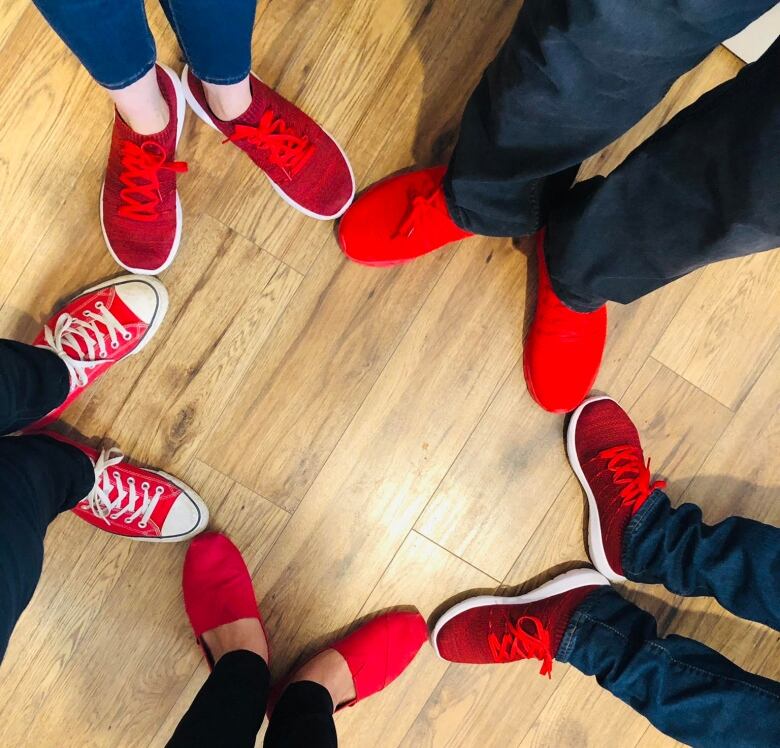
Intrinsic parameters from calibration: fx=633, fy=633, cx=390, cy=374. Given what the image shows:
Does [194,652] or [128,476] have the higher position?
[128,476]

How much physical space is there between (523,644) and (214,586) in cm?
49

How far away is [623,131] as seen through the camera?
682 mm

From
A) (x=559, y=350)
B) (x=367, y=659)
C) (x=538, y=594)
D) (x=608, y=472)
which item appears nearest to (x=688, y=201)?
(x=559, y=350)

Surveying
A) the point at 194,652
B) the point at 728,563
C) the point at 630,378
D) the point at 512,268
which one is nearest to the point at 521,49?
the point at 512,268

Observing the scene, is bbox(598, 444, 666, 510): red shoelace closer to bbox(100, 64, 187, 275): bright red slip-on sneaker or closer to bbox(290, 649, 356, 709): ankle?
bbox(290, 649, 356, 709): ankle

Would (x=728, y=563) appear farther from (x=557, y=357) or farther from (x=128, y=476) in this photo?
(x=128, y=476)

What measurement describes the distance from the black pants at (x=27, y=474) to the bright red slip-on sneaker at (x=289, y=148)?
16.3 inches

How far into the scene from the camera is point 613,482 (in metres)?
1.00

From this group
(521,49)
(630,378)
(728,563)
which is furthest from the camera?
(630,378)

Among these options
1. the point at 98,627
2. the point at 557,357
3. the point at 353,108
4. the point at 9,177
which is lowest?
the point at 98,627

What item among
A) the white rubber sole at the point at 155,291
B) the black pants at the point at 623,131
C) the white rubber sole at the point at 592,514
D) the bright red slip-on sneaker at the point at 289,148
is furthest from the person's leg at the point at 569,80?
the white rubber sole at the point at 155,291


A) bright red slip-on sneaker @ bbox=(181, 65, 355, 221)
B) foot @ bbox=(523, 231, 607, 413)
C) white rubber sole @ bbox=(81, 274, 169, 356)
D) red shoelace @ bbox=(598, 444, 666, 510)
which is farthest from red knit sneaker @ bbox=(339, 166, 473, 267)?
red shoelace @ bbox=(598, 444, 666, 510)

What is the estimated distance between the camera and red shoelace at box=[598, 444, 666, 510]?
1003 millimetres

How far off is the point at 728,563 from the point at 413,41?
0.93 meters
